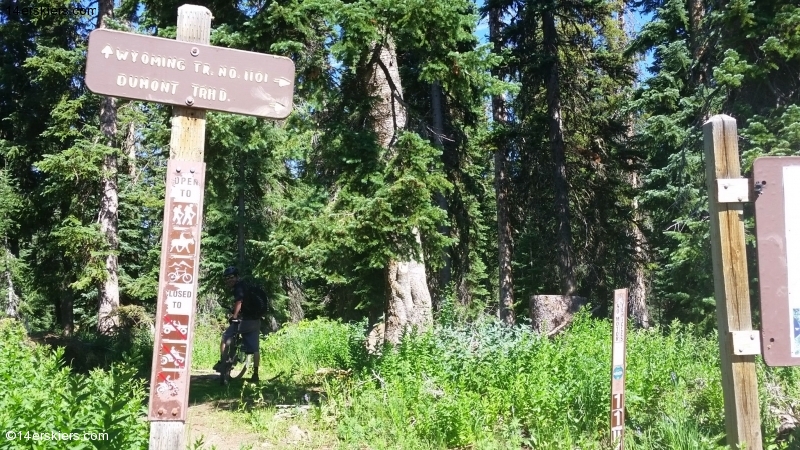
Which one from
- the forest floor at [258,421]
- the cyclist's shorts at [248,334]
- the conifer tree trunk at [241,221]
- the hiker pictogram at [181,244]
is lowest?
the forest floor at [258,421]

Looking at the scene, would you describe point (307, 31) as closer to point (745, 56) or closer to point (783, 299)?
point (783, 299)

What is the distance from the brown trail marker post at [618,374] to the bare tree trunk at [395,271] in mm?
3570

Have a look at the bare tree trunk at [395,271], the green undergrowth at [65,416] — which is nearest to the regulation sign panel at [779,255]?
the green undergrowth at [65,416]

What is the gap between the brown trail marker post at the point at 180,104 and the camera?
3.71 metres

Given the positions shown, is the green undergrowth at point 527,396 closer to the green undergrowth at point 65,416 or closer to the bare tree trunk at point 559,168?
the green undergrowth at point 65,416

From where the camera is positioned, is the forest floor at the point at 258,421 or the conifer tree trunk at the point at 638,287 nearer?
the forest floor at the point at 258,421

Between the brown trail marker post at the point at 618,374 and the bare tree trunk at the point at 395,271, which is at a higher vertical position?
the bare tree trunk at the point at 395,271

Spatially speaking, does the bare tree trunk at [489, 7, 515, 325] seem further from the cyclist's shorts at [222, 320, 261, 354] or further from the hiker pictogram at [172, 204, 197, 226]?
the hiker pictogram at [172, 204, 197, 226]

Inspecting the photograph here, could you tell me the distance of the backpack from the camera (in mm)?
10516

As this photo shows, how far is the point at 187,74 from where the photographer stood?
154 inches

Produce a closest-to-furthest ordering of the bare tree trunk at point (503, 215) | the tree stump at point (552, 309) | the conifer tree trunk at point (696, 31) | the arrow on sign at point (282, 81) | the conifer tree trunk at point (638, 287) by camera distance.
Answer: the arrow on sign at point (282, 81), the tree stump at point (552, 309), the conifer tree trunk at point (696, 31), the conifer tree trunk at point (638, 287), the bare tree trunk at point (503, 215)

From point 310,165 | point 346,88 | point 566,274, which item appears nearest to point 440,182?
point 346,88

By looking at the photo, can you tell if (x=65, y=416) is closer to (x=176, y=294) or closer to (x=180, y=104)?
(x=176, y=294)

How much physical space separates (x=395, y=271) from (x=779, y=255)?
5293 millimetres
